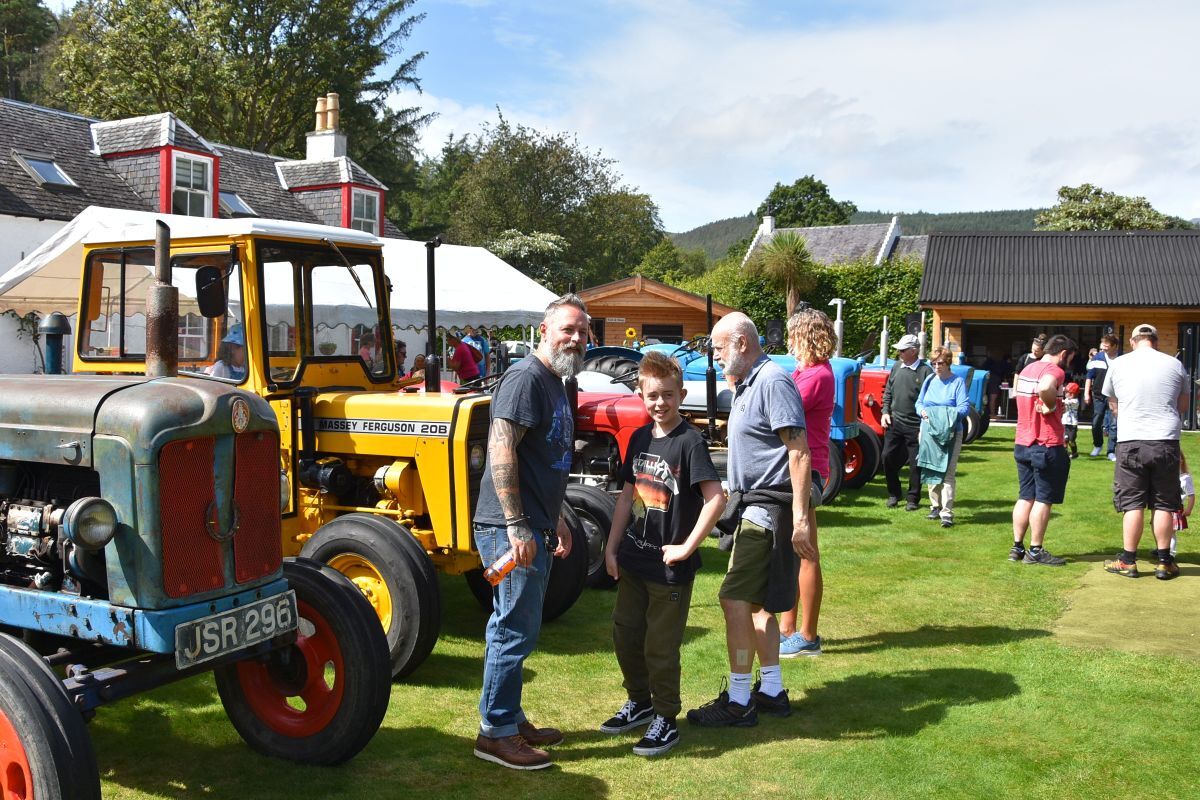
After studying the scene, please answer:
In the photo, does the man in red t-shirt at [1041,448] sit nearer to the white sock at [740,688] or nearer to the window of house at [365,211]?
the white sock at [740,688]

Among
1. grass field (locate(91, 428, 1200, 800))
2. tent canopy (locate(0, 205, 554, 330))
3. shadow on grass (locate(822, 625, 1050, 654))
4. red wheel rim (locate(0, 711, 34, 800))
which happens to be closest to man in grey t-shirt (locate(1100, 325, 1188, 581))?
grass field (locate(91, 428, 1200, 800))

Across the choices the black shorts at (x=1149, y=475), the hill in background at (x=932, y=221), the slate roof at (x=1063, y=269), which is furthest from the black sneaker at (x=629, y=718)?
the hill in background at (x=932, y=221)

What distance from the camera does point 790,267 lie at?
28125 millimetres

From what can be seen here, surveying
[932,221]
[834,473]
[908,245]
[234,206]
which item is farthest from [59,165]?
[932,221]

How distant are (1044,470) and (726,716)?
4204 millimetres

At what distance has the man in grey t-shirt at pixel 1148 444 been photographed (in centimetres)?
740

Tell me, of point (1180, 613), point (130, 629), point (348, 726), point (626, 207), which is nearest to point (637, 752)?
point (348, 726)

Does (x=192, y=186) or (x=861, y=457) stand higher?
(x=192, y=186)

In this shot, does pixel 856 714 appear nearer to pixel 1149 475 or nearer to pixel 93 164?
pixel 1149 475

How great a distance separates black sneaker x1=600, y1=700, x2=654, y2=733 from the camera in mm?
4613

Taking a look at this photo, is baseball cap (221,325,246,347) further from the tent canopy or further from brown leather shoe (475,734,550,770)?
brown leather shoe (475,734,550,770)

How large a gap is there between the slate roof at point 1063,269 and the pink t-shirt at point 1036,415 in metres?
14.9

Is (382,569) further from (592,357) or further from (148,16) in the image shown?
(148,16)

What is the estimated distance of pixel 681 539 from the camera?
173 inches
